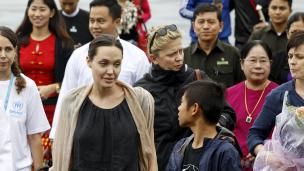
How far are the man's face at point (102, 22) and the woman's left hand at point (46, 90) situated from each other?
83cm

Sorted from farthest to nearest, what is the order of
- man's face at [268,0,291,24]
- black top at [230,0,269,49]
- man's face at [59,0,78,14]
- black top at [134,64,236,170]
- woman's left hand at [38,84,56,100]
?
black top at [230,0,269,49]
man's face at [59,0,78,14]
man's face at [268,0,291,24]
woman's left hand at [38,84,56,100]
black top at [134,64,236,170]

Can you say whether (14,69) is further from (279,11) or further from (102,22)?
(279,11)

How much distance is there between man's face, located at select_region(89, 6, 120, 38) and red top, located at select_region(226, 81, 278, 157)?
1.10 metres

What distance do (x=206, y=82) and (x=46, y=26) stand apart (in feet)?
10.1

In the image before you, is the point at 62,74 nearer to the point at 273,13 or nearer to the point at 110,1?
the point at 110,1

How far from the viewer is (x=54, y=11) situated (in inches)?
356

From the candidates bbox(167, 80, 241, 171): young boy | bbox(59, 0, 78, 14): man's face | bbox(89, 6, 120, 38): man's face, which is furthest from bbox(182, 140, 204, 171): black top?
bbox(59, 0, 78, 14): man's face

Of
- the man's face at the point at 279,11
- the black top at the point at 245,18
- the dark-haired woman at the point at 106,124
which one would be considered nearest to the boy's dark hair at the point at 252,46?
the man's face at the point at 279,11

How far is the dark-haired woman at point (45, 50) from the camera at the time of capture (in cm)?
879

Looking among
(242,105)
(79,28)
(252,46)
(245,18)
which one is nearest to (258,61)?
(252,46)

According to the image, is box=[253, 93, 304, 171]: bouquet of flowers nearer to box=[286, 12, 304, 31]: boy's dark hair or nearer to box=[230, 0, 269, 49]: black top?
box=[286, 12, 304, 31]: boy's dark hair

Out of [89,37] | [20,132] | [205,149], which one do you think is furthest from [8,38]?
[89,37]

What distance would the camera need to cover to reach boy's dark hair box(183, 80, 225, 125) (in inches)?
241

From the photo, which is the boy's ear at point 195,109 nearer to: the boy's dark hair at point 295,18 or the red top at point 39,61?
the boy's dark hair at point 295,18
